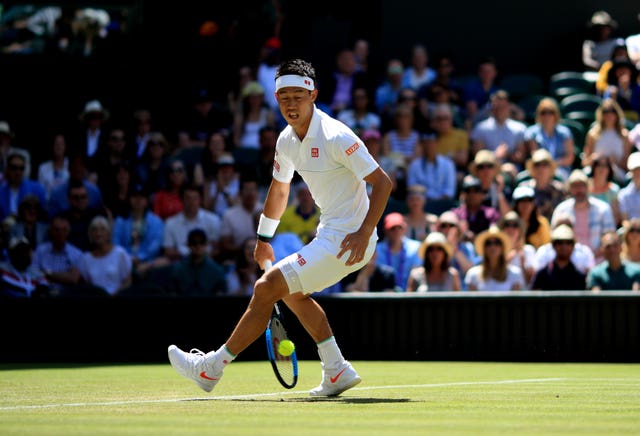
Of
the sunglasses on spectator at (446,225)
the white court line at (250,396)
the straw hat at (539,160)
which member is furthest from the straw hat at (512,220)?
the white court line at (250,396)

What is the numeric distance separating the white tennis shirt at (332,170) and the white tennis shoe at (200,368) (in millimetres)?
1086

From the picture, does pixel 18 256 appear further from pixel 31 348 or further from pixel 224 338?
pixel 224 338

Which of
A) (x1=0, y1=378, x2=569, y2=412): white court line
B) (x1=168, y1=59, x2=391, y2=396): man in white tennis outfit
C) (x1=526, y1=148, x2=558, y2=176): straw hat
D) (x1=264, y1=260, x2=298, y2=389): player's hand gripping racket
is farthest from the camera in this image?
(x1=526, y1=148, x2=558, y2=176): straw hat

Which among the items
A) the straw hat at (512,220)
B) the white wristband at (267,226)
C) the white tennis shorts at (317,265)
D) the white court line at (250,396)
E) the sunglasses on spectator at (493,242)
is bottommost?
the white court line at (250,396)

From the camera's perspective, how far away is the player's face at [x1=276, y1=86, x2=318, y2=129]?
784 centimetres

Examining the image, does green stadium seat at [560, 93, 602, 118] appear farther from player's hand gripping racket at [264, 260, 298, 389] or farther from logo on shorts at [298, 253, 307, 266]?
logo on shorts at [298, 253, 307, 266]

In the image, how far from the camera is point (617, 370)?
1125cm

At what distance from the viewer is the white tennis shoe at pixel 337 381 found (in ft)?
26.2

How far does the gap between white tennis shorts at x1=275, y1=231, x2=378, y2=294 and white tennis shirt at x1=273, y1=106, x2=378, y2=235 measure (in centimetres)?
12

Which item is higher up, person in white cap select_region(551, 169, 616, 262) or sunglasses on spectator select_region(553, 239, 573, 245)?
person in white cap select_region(551, 169, 616, 262)

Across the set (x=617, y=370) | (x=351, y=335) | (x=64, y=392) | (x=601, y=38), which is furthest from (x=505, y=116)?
(x=64, y=392)

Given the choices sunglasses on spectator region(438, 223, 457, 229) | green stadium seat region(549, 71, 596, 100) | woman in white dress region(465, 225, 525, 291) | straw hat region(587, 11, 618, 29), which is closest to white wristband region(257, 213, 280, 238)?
woman in white dress region(465, 225, 525, 291)

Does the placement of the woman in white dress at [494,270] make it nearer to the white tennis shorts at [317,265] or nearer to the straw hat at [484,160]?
the straw hat at [484,160]

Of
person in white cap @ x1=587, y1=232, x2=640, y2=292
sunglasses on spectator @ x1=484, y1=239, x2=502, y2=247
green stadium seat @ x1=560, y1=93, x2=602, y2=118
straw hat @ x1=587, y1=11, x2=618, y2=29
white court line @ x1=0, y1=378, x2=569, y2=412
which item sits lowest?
white court line @ x1=0, y1=378, x2=569, y2=412
